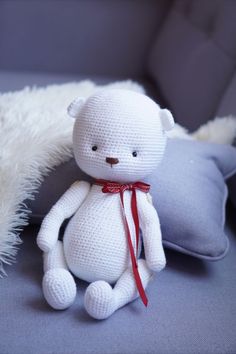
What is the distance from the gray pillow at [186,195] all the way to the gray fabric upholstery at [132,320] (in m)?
0.07

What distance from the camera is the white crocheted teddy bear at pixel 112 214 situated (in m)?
0.63

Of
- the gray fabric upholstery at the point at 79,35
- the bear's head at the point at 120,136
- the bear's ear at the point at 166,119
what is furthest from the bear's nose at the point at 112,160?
the gray fabric upholstery at the point at 79,35

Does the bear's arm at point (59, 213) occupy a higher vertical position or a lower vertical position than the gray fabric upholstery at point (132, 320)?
higher

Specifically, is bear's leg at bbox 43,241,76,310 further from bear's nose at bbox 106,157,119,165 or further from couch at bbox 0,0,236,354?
bear's nose at bbox 106,157,119,165

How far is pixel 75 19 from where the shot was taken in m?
1.69

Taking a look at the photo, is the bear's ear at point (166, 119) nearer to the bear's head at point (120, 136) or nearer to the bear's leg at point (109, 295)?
the bear's head at point (120, 136)

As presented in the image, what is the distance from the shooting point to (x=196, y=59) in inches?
48.1

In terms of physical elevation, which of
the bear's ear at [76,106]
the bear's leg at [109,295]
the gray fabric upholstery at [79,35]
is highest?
the bear's ear at [76,106]

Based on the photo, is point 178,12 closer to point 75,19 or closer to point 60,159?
point 75,19

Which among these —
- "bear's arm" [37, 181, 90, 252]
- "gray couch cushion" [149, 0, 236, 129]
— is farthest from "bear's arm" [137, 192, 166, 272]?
"gray couch cushion" [149, 0, 236, 129]

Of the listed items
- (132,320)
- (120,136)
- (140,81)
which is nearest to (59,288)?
(132,320)

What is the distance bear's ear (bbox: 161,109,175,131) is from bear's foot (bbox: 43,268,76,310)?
0.28 meters

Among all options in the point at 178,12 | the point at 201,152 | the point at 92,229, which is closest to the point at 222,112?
the point at 201,152

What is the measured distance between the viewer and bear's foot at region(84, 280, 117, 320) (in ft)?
1.94
